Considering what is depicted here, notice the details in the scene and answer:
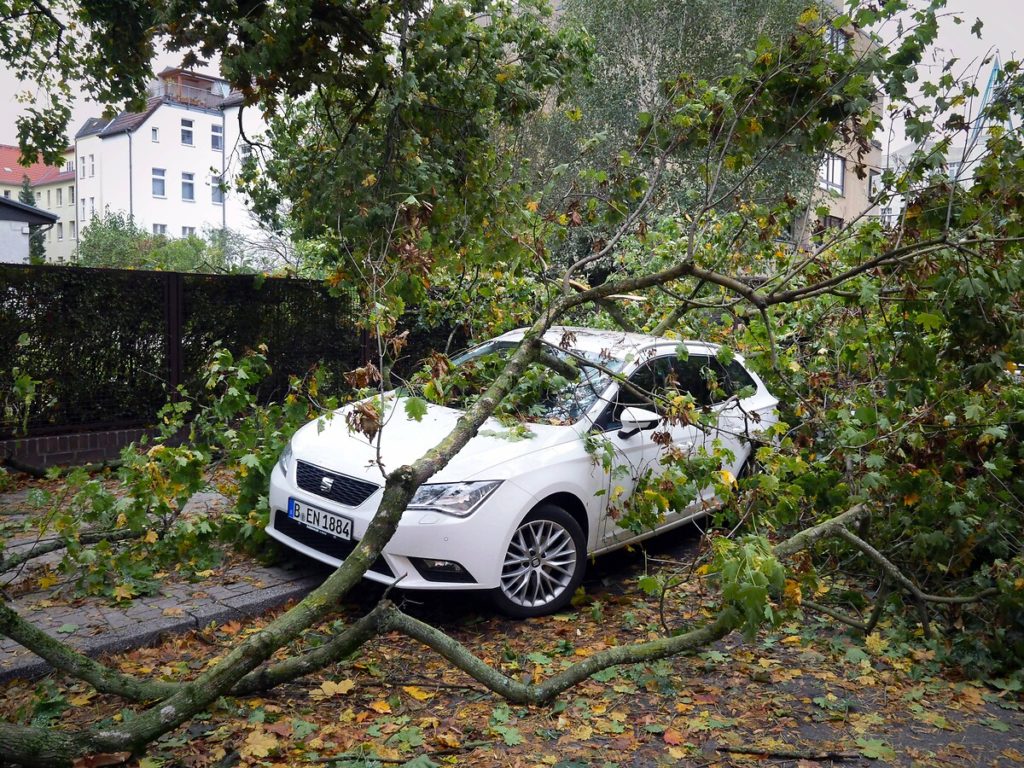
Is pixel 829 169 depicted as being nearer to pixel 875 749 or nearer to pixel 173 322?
pixel 875 749

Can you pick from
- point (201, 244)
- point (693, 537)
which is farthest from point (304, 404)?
point (201, 244)

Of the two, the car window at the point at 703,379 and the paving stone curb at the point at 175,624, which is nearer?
the paving stone curb at the point at 175,624

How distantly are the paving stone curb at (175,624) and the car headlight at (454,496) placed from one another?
1213 mm

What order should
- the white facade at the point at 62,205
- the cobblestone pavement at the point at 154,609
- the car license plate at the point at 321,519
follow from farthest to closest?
the white facade at the point at 62,205 < the car license plate at the point at 321,519 < the cobblestone pavement at the point at 154,609

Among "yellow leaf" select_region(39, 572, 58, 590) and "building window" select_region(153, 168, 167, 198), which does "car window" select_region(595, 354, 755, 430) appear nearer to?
"yellow leaf" select_region(39, 572, 58, 590)

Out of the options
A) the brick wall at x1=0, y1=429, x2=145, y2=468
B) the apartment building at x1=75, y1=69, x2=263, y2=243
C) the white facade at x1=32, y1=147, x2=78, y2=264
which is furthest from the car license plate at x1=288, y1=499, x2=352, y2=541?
the white facade at x1=32, y1=147, x2=78, y2=264

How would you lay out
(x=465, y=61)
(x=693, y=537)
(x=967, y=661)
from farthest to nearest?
(x=465, y=61)
(x=693, y=537)
(x=967, y=661)

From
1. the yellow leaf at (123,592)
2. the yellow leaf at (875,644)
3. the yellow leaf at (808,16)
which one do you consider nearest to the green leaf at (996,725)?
the yellow leaf at (875,644)

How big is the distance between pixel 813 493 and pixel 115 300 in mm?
7333

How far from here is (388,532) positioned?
4016 millimetres

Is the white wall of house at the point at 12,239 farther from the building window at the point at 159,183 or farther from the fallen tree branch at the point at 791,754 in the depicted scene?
the fallen tree branch at the point at 791,754

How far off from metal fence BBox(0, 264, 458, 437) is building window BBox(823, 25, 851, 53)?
625 centimetres

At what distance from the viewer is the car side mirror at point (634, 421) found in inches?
217

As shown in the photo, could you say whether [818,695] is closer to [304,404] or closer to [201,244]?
[304,404]
